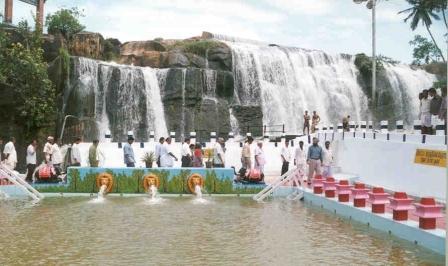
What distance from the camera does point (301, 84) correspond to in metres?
40.0

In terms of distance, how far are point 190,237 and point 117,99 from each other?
75.6 feet

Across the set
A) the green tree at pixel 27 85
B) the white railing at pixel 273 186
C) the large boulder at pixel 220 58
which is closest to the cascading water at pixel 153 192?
the white railing at pixel 273 186

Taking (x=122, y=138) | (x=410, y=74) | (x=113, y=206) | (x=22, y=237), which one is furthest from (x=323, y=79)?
(x=22, y=237)

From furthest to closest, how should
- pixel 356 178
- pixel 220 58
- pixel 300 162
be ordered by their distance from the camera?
pixel 220 58, pixel 356 178, pixel 300 162

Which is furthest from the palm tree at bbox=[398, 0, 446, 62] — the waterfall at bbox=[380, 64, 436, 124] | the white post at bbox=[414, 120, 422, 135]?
the white post at bbox=[414, 120, 422, 135]

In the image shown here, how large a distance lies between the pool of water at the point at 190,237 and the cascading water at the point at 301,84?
74.8 feet

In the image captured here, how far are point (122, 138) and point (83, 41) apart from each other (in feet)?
24.7

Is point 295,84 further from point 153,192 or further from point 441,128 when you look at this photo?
point 153,192

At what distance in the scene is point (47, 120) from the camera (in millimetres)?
29766

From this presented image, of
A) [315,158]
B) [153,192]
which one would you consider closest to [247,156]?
[315,158]

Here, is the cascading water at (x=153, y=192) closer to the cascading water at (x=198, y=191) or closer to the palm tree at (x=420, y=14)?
the cascading water at (x=198, y=191)

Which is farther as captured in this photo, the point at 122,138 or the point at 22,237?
the point at 122,138

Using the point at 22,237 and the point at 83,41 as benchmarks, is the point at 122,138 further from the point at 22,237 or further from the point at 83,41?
the point at 22,237

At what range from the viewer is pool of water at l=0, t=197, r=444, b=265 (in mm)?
9094
